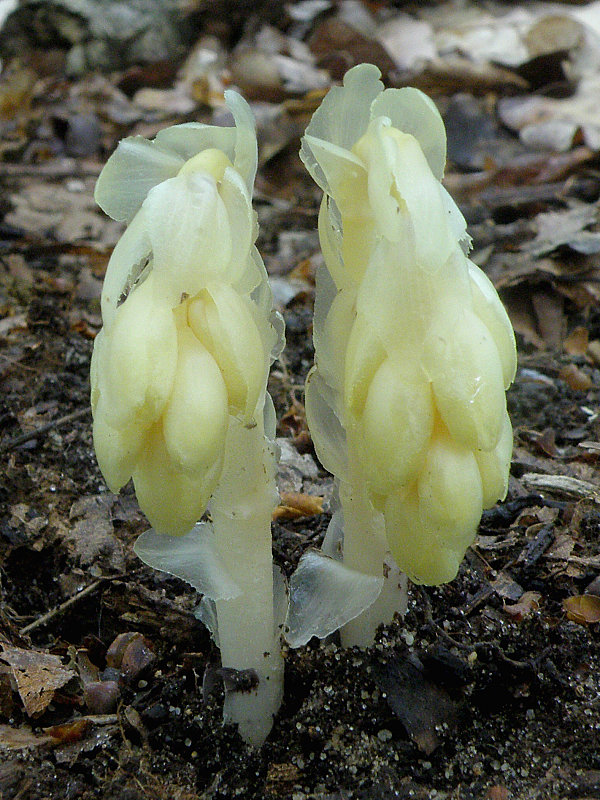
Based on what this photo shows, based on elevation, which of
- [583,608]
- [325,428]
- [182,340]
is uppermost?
[182,340]

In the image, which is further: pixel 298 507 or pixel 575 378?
pixel 575 378

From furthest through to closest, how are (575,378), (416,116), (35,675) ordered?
(575,378)
(35,675)
(416,116)

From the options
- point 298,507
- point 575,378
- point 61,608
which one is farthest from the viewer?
point 575,378

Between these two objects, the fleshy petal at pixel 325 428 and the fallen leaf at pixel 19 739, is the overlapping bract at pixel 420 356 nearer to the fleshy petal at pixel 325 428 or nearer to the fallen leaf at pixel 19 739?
the fleshy petal at pixel 325 428

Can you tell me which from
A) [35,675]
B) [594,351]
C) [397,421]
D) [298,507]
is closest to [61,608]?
[35,675]

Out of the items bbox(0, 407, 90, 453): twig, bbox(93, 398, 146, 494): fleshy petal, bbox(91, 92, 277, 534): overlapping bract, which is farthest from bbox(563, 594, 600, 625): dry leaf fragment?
bbox(0, 407, 90, 453): twig

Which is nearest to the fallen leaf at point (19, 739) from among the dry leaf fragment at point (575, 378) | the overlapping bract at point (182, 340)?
the overlapping bract at point (182, 340)

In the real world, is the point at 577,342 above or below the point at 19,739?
below

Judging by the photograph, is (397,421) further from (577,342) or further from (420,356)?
(577,342)
